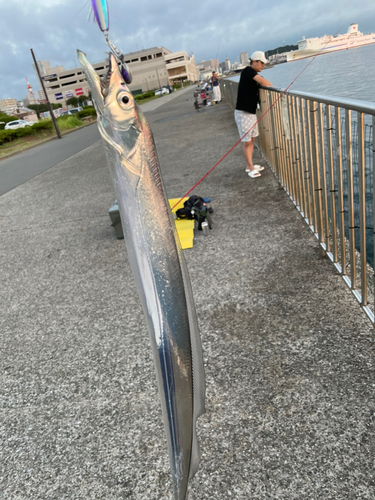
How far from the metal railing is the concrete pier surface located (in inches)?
8.2

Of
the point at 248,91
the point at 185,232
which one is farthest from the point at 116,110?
the point at 248,91

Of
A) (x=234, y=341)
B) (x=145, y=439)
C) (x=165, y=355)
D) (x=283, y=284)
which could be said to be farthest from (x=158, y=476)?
(x=283, y=284)

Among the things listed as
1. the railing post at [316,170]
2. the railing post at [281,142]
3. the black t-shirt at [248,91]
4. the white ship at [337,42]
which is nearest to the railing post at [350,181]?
the railing post at [316,170]

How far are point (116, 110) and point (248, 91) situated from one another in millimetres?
6090

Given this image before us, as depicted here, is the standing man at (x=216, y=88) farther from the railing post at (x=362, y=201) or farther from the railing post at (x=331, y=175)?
the railing post at (x=362, y=201)

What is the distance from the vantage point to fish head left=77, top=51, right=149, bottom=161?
890 mm

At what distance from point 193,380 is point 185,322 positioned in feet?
0.58

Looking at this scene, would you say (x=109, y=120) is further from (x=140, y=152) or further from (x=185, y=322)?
(x=185, y=322)

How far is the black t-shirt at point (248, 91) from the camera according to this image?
6.22 meters

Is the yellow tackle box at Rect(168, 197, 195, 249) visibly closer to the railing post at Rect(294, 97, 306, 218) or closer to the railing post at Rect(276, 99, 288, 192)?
the railing post at Rect(294, 97, 306, 218)

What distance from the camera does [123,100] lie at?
896mm

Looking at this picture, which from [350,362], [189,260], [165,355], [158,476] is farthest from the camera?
[189,260]

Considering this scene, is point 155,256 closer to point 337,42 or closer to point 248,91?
point 248,91

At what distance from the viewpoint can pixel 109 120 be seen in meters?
0.89
